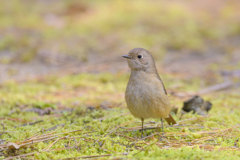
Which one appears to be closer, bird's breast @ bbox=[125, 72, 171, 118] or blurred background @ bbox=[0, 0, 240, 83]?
bird's breast @ bbox=[125, 72, 171, 118]

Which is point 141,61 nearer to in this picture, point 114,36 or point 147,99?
point 147,99

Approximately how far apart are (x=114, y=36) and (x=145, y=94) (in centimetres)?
774

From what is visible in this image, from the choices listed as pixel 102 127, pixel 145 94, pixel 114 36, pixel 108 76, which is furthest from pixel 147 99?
pixel 114 36

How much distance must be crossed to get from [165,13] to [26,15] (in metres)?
7.34

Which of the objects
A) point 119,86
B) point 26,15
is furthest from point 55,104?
point 26,15

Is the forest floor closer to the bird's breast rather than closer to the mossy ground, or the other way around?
the mossy ground

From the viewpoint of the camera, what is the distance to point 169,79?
7152mm

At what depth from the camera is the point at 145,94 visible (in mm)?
3541

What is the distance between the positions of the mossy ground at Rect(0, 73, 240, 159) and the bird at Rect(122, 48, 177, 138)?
33 cm

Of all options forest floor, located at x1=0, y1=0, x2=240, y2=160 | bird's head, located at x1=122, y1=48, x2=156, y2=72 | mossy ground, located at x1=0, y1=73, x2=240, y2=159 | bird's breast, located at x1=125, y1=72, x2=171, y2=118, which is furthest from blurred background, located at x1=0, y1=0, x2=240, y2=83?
bird's breast, located at x1=125, y1=72, x2=171, y2=118

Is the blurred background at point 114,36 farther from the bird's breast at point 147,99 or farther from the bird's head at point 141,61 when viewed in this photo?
the bird's breast at point 147,99

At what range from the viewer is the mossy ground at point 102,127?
113 inches

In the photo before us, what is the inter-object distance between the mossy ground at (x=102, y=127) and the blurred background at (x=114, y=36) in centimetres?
187

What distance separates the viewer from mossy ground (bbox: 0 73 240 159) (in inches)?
113
